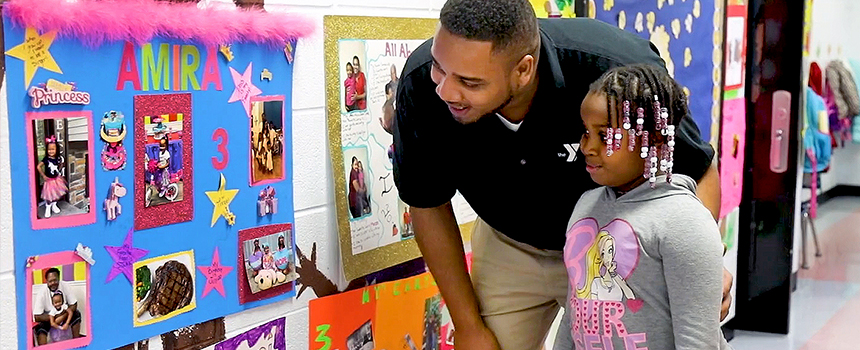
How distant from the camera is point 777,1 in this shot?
3902 mm

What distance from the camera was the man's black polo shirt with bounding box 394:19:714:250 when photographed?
170cm

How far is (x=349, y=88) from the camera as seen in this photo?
1.88 meters

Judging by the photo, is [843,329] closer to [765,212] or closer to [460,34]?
[765,212]

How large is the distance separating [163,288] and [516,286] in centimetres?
72

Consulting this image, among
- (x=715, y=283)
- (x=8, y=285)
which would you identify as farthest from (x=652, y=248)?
(x=8, y=285)

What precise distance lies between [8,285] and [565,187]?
98 cm

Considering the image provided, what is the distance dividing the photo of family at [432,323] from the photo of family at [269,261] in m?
0.48

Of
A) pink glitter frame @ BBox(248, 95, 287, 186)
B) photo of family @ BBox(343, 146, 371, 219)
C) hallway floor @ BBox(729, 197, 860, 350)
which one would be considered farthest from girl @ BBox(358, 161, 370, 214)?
hallway floor @ BBox(729, 197, 860, 350)

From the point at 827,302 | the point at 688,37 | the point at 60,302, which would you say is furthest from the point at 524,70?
the point at 827,302


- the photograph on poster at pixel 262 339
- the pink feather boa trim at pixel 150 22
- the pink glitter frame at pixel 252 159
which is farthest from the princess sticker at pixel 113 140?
the photograph on poster at pixel 262 339

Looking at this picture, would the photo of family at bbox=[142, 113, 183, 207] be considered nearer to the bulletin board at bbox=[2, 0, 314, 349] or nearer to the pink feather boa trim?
the bulletin board at bbox=[2, 0, 314, 349]

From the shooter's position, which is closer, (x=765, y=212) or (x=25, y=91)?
(x=25, y=91)

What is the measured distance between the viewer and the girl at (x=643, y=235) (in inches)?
59.4

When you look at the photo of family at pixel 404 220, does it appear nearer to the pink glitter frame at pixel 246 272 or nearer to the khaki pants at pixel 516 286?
the khaki pants at pixel 516 286
